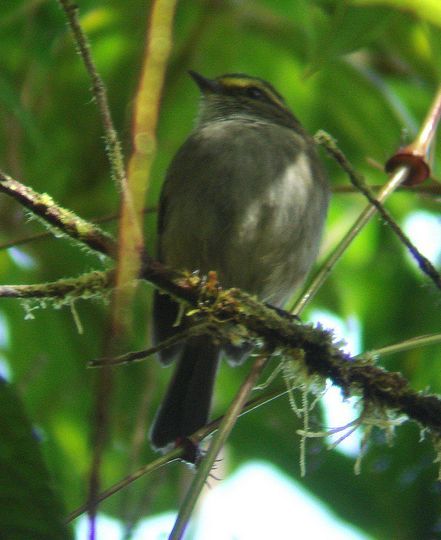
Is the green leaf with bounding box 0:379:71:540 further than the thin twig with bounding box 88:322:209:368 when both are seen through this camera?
No

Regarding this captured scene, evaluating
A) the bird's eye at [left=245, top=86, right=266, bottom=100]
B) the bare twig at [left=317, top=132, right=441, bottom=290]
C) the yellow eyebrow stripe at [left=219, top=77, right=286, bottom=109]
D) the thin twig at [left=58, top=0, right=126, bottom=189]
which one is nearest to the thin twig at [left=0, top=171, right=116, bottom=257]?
the thin twig at [left=58, top=0, right=126, bottom=189]

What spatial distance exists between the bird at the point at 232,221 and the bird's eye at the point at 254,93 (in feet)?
0.89

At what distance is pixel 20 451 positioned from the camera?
4.32 ft

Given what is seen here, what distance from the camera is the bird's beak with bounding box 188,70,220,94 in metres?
4.00

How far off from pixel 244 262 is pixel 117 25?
1.20m

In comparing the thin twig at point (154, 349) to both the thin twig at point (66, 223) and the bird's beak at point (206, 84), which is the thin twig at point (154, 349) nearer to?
the thin twig at point (66, 223)

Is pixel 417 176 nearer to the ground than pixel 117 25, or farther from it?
nearer to the ground

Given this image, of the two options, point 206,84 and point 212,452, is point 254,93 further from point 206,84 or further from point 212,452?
point 212,452

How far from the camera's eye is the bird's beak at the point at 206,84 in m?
4.00

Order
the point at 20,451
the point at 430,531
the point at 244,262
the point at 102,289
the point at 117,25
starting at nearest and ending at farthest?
the point at 20,451 < the point at 102,289 < the point at 430,531 < the point at 244,262 < the point at 117,25

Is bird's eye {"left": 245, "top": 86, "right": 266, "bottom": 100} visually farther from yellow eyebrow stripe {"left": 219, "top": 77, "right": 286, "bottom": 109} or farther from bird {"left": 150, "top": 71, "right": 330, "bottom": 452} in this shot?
bird {"left": 150, "top": 71, "right": 330, "bottom": 452}

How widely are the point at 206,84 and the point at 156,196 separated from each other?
0.54 meters

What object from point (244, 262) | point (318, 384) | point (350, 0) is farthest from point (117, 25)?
point (318, 384)

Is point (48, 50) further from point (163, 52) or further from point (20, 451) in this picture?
point (20, 451)
